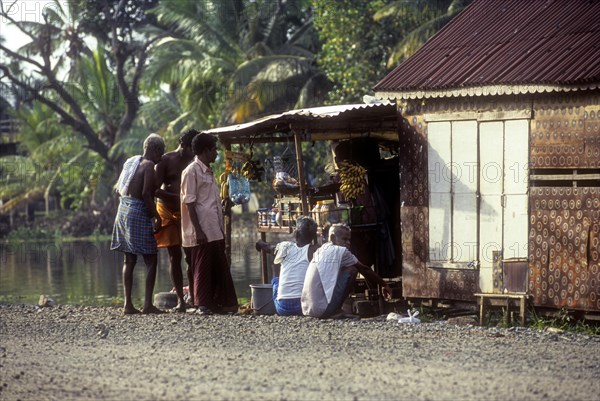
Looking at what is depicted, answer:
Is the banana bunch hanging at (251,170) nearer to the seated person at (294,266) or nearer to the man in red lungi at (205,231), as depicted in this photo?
the man in red lungi at (205,231)

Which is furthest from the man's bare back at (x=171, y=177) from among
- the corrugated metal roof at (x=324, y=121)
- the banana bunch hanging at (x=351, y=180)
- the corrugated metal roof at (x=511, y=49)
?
the corrugated metal roof at (x=511, y=49)

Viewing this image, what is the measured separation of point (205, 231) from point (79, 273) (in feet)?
38.4

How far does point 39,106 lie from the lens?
41500 millimetres

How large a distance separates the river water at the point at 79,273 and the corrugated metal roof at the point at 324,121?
368 cm

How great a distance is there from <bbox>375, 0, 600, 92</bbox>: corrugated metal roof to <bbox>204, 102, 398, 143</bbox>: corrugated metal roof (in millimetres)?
390

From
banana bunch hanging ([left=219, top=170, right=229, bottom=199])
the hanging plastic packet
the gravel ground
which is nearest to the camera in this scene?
the gravel ground

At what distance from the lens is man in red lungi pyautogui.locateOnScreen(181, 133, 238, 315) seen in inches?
428

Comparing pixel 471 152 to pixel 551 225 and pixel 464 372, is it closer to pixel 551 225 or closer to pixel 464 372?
pixel 551 225

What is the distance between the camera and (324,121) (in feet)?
38.6

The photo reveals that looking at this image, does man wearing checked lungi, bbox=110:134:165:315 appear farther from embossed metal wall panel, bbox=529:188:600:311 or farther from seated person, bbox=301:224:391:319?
embossed metal wall panel, bbox=529:188:600:311

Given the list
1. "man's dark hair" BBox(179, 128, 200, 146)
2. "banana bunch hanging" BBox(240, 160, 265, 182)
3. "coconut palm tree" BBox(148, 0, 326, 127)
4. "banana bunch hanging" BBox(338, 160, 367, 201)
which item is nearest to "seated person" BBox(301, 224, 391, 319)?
"banana bunch hanging" BBox(338, 160, 367, 201)

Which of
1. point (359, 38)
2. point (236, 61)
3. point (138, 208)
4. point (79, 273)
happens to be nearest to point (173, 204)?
point (138, 208)

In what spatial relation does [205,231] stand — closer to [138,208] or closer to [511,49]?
[138,208]

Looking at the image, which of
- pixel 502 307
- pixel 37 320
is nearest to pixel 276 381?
pixel 502 307
